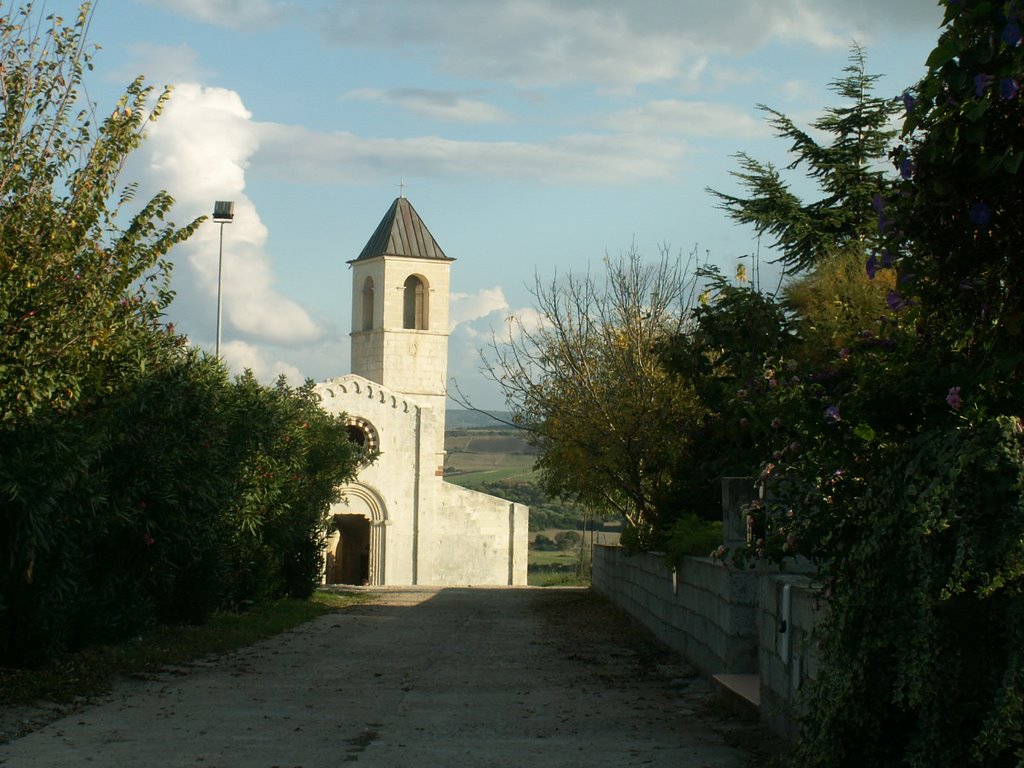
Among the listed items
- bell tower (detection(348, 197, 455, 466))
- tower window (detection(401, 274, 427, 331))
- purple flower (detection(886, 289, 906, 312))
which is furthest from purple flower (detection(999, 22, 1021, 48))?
tower window (detection(401, 274, 427, 331))

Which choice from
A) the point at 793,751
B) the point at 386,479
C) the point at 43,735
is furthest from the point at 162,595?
the point at 386,479

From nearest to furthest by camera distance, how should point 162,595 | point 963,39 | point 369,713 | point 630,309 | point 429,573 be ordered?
point 963,39
point 369,713
point 162,595
point 630,309
point 429,573

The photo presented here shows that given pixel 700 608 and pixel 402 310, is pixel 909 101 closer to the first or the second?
pixel 700 608

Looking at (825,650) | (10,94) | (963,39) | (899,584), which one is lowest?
(825,650)

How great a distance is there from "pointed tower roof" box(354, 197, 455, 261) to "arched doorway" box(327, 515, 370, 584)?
47.2ft

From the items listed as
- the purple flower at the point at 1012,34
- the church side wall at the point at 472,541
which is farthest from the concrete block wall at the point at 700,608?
the church side wall at the point at 472,541

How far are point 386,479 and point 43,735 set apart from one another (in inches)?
1824

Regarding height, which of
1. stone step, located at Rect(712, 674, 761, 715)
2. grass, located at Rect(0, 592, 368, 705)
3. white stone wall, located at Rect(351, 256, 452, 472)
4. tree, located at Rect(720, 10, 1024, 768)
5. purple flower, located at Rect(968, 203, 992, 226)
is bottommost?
grass, located at Rect(0, 592, 368, 705)

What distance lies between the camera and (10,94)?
1057cm

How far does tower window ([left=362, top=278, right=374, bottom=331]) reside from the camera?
2517 inches

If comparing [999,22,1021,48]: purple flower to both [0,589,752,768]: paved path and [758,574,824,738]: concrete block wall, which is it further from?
[0,589,752,768]: paved path

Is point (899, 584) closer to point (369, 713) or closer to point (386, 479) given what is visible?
point (369, 713)

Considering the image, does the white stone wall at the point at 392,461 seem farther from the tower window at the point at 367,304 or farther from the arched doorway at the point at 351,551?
the tower window at the point at 367,304

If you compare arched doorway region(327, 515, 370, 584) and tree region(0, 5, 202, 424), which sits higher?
tree region(0, 5, 202, 424)
